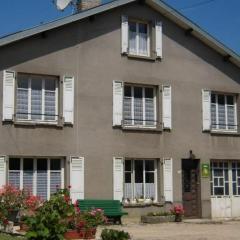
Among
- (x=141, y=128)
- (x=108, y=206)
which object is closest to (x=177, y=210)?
(x=108, y=206)

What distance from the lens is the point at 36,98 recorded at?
20312 millimetres

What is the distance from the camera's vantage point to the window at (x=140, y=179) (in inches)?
859

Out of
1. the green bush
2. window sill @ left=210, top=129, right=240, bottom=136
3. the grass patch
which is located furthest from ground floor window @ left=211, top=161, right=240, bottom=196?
the green bush

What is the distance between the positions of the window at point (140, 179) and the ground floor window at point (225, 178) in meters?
2.83

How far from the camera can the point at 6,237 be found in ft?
46.0

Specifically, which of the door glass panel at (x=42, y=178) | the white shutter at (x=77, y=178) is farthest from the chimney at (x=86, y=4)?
the door glass panel at (x=42, y=178)

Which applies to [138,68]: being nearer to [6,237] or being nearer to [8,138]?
[8,138]

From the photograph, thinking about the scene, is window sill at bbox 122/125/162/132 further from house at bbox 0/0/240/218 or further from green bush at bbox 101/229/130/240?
green bush at bbox 101/229/130/240

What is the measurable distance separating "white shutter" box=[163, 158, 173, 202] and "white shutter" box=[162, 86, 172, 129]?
1362 millimetres

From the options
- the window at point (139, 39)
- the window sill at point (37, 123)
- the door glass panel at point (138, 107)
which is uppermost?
the window at point (139, 39)

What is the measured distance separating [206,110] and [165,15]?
13.4ft

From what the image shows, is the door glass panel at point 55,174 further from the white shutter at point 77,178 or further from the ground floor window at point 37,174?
the white shutter at point 77,178

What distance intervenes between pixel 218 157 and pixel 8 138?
8.77 metres

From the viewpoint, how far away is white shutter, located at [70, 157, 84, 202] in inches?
800
